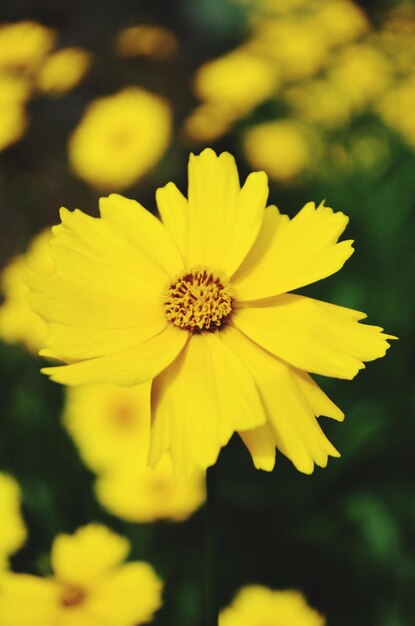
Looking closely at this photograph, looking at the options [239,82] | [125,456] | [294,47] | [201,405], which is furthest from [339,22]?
[201,405]

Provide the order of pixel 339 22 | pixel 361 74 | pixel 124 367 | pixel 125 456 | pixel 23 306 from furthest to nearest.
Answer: pixel 339 22, pixel 361 74, pixel 23 306, pixel 125 456, pixel 124 367

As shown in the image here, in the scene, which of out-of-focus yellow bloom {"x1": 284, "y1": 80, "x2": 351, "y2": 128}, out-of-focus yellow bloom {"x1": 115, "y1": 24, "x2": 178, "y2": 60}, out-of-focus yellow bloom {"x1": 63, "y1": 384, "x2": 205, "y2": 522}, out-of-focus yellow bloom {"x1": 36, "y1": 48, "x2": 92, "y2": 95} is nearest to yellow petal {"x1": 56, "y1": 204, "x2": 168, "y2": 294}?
out-of-focus yellow bloom {"x1": 63, "y1": 384, "x2": 205, "y2": 522}

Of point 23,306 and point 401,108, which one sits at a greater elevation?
point 401,108

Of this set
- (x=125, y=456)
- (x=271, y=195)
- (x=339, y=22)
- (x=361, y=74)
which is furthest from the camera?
(x=339, y=22)

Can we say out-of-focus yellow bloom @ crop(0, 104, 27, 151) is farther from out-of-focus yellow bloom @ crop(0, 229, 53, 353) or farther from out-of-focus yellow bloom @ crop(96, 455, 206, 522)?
out-of-focus yellow bloom @ crop(96, 455, 206, 522)

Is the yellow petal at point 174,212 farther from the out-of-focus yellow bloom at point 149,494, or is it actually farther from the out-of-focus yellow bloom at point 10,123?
the out-of-focus yellow bloom at point 10,123

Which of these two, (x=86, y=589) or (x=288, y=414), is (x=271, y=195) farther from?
(x=288, y=414)

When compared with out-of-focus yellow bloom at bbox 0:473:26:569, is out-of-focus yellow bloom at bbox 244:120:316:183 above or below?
above
